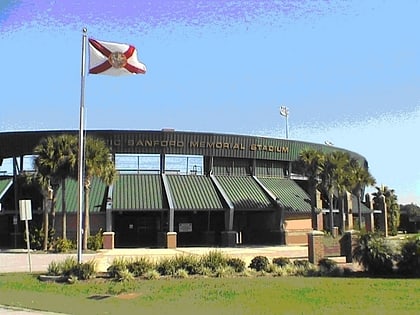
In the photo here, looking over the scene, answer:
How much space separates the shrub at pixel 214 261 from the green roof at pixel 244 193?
24.1m

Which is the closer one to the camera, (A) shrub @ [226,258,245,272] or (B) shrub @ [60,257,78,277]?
(B) shrub @ [60,257,78,277]

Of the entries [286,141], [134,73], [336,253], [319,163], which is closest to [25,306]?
[134,73]

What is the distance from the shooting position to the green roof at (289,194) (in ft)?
154

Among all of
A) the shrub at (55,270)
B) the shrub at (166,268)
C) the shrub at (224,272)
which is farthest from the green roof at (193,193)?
the shrub at (224,272)

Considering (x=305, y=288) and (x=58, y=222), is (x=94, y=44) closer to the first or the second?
(x=305, y=288)

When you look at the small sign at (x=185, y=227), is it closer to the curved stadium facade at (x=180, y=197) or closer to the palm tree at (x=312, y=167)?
the curved stadium facade at (x=180, y=197)

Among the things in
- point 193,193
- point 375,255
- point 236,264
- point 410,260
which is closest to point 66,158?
point 193,193

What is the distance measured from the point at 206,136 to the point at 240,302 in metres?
34.7

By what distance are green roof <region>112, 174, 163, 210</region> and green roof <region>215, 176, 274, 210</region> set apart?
220 inches

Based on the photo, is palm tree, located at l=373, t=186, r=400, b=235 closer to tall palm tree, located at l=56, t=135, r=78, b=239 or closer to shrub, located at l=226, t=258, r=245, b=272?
tall palm tree, located at l=56, t=135, r=78, b=239

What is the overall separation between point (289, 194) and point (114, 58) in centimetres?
2980

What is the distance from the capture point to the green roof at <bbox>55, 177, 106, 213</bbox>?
4281 centimetres

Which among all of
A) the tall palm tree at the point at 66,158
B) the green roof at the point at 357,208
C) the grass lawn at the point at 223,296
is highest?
the tall palm tree at the point at 66,158

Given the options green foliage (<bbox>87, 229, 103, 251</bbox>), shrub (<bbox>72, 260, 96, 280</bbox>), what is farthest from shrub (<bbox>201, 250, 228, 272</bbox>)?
green foliage (<bbox>87, 229, 103, 251</bbox>)
